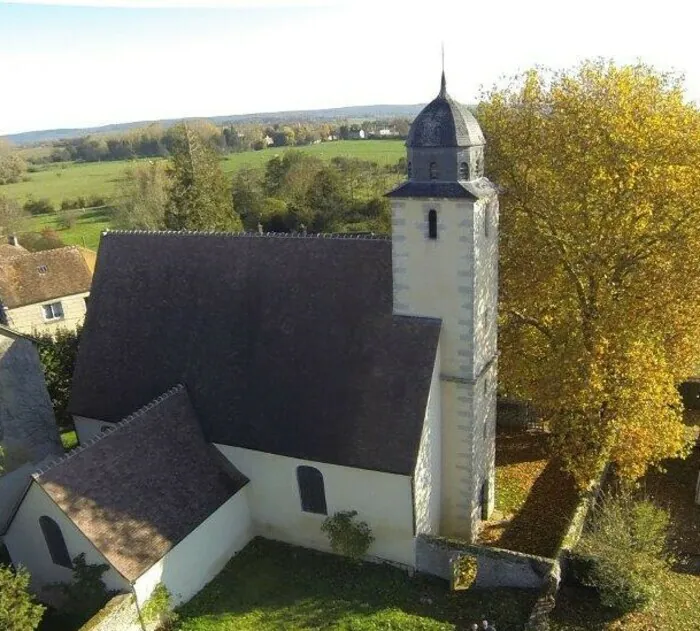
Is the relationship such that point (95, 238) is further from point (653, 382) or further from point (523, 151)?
point (653, 382)

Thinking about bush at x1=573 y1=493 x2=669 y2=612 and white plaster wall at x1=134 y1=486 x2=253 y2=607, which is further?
white plaster wall at x1=134 y1=486 x2=253 y2=607

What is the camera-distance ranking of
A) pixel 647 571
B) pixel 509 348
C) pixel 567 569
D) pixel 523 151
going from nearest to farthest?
1. pixel 647 571
2. pixel 567 569
3. pixel 523 151
4. pixel 509 348

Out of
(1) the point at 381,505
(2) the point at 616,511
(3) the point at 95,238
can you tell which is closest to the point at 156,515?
(1) the point at 381,505

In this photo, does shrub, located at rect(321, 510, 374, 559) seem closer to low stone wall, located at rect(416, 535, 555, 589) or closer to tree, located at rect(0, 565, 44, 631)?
low stone wall, located at rect(416, 535, 555, 589)

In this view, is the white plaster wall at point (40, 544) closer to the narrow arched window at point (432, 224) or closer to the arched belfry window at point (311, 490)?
the arched belfry window at point (311, 490)

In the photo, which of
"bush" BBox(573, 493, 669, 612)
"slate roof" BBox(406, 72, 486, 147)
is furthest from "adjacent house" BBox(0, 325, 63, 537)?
"bush" BBox(573, 493, 669, 612)

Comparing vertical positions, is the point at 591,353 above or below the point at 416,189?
below

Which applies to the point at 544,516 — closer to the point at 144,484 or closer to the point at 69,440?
the point at 144,484
